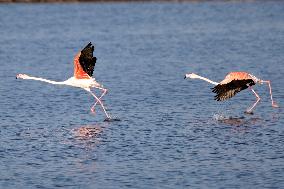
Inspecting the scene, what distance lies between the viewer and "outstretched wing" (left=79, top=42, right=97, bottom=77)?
23188 mm

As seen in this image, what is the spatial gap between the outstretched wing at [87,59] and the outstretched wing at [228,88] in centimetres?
325

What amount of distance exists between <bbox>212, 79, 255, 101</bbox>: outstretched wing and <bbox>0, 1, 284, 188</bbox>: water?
1.97 ft

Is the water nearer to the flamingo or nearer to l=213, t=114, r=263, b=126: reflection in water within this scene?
l=213, t=114, r=263, b=126: reflection in water

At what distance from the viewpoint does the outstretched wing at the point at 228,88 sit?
76.5ft

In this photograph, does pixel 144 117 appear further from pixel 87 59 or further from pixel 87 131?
pixel 87 131

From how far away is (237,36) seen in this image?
50188 millimetres

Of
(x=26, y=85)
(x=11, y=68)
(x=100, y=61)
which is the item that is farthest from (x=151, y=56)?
A: (x=26, y=85)

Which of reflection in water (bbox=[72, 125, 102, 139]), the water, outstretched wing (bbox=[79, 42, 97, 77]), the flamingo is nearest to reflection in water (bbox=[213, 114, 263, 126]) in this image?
the water

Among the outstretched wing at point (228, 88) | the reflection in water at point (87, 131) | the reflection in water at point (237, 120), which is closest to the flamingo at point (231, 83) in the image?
the outstretched wing at point (228, 88)

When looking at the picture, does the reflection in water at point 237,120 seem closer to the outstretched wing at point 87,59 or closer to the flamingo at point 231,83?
the flamingo at point 231,83

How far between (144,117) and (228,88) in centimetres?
231

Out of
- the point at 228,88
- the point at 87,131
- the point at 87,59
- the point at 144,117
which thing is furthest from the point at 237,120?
the point at 87,59

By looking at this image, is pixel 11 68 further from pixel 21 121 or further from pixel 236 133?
pixel 236 133

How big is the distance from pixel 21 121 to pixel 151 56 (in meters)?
17.7
